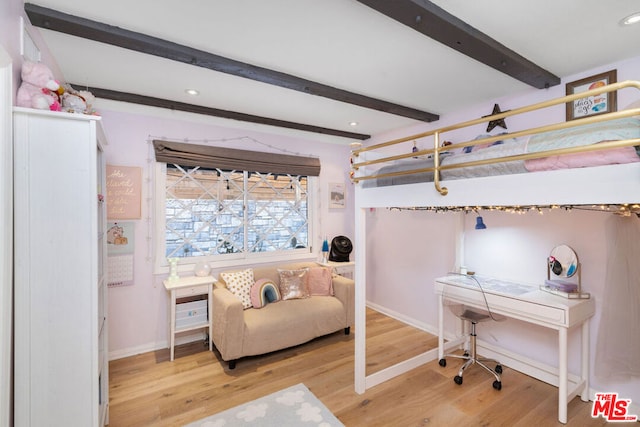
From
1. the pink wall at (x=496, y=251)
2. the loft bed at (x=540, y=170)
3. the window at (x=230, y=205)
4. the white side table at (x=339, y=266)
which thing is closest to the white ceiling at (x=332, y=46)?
→ the pink wall at (x=496, y=251)

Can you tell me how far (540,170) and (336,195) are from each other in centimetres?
300

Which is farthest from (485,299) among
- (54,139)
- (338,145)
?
(54,139)

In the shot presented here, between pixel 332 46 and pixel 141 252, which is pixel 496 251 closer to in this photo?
pixel 332 46

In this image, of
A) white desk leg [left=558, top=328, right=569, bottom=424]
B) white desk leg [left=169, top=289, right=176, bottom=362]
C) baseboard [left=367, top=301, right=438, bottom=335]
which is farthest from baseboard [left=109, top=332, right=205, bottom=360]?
white desk leg [left=558, top=328, right=569, bottom=424]

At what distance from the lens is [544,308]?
2137mm

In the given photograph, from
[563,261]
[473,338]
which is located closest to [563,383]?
[473,338]

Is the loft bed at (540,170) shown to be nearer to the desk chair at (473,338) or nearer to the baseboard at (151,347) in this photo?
the desk chair at (473,338)

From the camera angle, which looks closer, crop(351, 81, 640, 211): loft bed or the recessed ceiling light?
crop(351, 81, 640, 211): loft bed

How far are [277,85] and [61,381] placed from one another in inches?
87.0

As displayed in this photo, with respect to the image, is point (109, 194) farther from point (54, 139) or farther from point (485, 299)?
point (485, 299)

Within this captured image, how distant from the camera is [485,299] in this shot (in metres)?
2.47

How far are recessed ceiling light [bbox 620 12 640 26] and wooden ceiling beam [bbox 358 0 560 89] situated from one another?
489 mm

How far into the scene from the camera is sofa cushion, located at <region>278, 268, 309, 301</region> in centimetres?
329

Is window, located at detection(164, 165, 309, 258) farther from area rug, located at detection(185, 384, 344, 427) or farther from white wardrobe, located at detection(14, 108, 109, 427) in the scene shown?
white wardrobe, located at detection(14, 108, 109, 427)
